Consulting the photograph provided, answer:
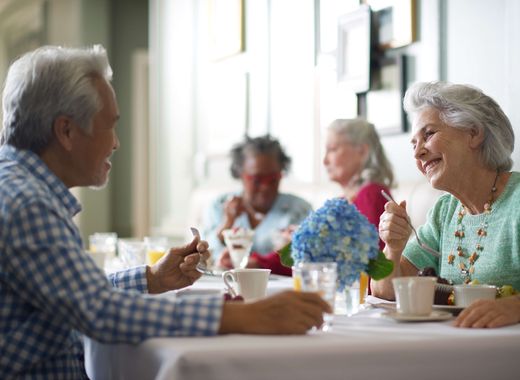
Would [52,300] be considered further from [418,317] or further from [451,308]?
[451,308]

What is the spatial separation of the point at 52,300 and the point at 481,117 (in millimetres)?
1249

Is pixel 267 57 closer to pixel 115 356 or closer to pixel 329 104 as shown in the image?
pixel 329 104

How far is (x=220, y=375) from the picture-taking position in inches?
47.5

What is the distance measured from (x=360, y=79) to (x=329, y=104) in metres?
0.44

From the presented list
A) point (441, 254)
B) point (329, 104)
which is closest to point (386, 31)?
point (329, 104)

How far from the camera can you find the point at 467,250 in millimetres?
2064

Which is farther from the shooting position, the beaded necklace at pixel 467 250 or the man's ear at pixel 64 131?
the beaded necklace at pixel 467 250

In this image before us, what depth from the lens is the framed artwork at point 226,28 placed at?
5.13 metres

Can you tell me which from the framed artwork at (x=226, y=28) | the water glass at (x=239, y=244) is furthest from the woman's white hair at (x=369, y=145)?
the framed artwork at (x=226, y=28)

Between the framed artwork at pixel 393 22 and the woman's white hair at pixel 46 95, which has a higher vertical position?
the framed artwork at pixel 393 22

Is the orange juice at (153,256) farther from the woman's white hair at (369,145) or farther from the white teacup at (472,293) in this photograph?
the white teacup at (472,293)

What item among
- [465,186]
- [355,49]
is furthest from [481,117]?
[355,49]

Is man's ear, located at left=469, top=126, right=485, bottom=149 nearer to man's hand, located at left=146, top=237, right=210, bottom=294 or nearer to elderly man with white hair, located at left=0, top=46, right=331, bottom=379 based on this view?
man's hand, located at left=146, top=237, right=210, bottom=294

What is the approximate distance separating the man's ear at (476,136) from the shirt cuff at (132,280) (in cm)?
91
